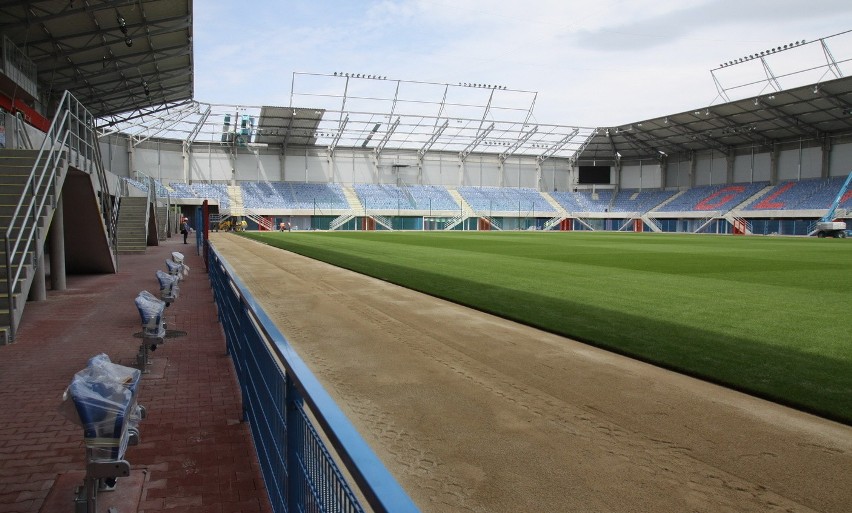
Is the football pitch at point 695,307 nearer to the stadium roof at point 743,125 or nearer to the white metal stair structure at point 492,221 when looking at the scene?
the stadium roof at point 743,125

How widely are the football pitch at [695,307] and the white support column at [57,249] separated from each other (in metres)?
7.94

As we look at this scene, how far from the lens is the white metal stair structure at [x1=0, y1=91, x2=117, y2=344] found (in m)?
9.10

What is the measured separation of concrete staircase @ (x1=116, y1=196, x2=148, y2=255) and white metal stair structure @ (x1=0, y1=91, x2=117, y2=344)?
10458 millimetres

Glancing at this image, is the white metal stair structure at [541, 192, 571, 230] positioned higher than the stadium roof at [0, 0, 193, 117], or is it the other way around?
the stadium roof at [0, 0, 193, 117]

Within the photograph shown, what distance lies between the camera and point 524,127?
71.8 metres

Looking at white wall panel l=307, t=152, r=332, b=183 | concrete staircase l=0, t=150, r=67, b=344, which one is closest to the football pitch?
concrete staircase l=0, t=150, r=67, b=344

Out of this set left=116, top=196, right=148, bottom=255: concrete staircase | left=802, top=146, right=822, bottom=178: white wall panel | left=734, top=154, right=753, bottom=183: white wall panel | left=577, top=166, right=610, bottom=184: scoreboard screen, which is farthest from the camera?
left=577, top=166, right=610, bottom=184: scoreboard screen

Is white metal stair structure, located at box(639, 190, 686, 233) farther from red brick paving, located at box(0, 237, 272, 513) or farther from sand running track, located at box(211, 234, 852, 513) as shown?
sand running track, located at box(211, 234, 852, 513)

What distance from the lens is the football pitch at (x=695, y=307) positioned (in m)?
6.64

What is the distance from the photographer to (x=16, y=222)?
10.9 meters

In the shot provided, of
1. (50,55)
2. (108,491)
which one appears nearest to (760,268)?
(108,491)

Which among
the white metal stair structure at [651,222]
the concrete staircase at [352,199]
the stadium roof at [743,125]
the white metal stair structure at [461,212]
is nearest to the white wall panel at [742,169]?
the stadium roof at [743,125]

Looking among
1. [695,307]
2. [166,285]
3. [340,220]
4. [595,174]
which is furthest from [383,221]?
[695,307]

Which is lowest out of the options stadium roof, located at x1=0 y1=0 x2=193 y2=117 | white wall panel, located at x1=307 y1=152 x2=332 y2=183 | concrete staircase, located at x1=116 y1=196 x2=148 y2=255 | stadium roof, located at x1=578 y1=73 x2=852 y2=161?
concrete staircase, located at x1=116 y1=196 x2=148 y2=255
